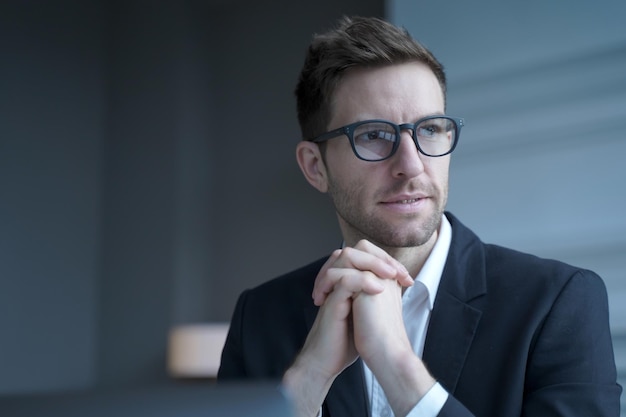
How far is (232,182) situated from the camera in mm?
4449

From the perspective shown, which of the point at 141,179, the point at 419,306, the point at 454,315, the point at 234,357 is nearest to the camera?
the point at 454,315

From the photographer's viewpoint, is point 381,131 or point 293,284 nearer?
point 381,131

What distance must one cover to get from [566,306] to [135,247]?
3532mm

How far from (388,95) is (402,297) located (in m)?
0.45

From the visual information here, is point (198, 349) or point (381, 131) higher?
point (381, 131)

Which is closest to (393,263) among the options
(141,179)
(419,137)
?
(419,137)

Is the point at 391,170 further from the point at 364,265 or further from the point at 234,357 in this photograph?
the point at 234,357

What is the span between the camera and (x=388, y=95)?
1521 millimetres

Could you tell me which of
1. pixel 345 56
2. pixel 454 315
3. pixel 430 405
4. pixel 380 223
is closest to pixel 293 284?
pixel 380 223

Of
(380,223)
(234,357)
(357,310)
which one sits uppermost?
(380,223)

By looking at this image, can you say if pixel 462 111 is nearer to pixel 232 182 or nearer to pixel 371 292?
pixel 371 292

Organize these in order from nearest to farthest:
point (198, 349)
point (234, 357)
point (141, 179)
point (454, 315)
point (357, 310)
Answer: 1. point (357, 310)
2. point (454, 315)
3. point (234, 357)
4. point (198, 349)
5. point (141, 179)

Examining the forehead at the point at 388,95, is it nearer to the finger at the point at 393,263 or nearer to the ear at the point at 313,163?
the ear at the point at 313,163

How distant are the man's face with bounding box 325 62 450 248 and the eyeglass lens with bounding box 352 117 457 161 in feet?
0.06
